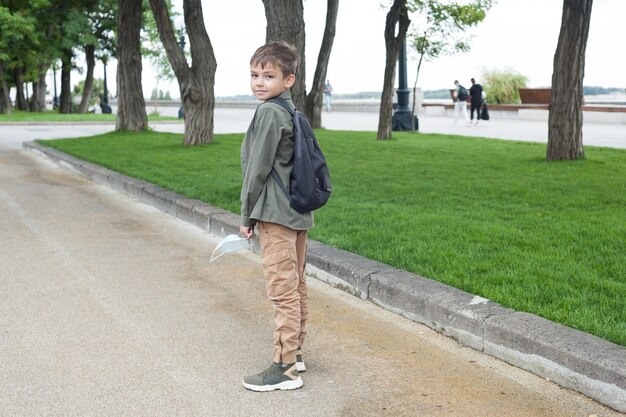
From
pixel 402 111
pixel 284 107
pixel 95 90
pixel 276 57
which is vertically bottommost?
pixel 95 90

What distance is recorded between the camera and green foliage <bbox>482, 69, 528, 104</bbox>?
4012 cm

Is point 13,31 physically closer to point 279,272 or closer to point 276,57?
point 276,57

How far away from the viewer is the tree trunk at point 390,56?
2038 centimetres

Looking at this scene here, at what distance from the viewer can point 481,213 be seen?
27.7 feet

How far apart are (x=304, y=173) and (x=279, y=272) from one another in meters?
0.51

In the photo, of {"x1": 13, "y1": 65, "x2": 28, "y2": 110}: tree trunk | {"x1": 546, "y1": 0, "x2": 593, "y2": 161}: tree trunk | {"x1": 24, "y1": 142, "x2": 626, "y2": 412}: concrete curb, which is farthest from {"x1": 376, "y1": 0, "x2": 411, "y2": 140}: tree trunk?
{"x1": 13, "y1": 65, "x2": 28, "y2": 110}: tree trunk

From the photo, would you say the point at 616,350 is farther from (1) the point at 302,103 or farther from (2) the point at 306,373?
(1) the point at 302,103

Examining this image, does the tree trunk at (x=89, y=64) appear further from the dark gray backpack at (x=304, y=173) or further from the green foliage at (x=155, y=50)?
the dark gray backpack at (x=304, y=173)

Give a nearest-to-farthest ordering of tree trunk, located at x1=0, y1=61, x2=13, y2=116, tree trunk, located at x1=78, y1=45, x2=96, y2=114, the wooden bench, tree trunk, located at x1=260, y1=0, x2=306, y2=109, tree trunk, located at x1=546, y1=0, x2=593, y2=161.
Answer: tree trunk, located at x1=260, y1=0, x2=306, y2=109
tree trunk, located at x1=546, y1=0, x2=593, y2=161
the wooden bench
tree trunk, located at x1=0, y1=61, x2=13, y2=116
tree trunk, located at x1=78, y1=45, x2=96, y2=114

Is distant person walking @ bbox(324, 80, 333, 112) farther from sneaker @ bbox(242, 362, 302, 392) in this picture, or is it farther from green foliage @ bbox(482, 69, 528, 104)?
sneaker @ bbox(242, 362, 302, 392)

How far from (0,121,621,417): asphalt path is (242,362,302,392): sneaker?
0.21ft

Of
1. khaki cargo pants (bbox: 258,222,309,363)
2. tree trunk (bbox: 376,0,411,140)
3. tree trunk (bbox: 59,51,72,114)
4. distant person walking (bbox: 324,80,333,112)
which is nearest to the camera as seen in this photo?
khaki cargo pants (bbox: 258,222,309,363)

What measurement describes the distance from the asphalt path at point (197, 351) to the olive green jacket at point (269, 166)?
34.4 inches

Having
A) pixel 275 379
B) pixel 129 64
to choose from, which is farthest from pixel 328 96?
pixel 275 379
